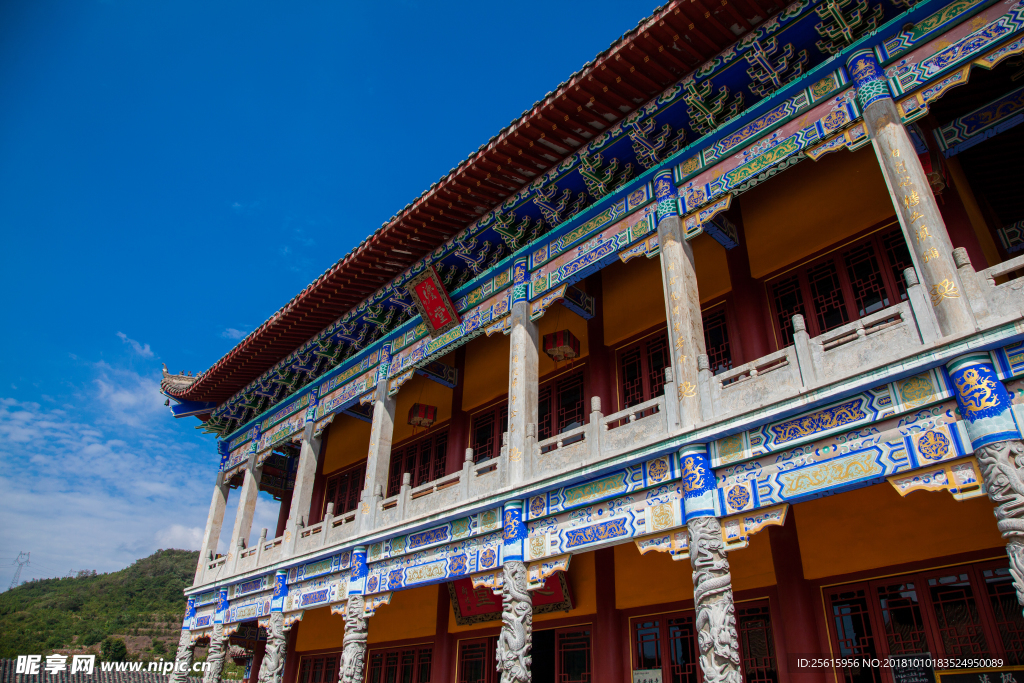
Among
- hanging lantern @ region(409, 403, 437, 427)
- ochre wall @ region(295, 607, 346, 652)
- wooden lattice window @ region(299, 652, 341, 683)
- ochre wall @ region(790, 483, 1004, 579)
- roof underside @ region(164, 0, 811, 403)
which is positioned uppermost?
roof underside @ region(164, 0, 811, 403)

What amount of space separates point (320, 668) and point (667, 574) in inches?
367

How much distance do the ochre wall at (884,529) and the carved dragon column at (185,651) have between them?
13005 millimetres

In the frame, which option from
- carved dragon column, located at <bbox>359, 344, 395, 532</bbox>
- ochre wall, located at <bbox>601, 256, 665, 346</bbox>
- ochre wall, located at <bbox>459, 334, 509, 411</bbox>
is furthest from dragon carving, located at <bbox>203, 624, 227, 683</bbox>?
ochre wall, located at <bbox>601, 256, 665, 346</bbox>

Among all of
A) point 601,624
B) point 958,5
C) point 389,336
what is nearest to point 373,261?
point 389,336

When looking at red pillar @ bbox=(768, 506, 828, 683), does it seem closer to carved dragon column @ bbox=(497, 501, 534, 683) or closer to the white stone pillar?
carved dragon column @ bbox=(497, 501, 534, 683)

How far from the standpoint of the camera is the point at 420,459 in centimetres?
1323

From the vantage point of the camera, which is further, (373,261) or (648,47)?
(373,261)

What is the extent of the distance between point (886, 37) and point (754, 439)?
433 cm

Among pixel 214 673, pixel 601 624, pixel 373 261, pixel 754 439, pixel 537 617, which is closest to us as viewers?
pixel 754 439

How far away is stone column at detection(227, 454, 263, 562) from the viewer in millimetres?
13711

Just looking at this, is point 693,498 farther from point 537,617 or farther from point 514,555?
point 537,617

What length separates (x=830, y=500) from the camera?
7.40 metres

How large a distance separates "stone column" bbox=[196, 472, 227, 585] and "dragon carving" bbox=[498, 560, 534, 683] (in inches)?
399

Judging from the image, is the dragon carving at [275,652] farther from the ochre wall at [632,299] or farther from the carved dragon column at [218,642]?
the ochre wall at [632,299]
